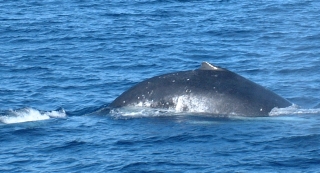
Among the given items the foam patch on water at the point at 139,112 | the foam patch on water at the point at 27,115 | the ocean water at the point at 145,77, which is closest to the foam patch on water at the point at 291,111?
the ocean water at the point at 145,77

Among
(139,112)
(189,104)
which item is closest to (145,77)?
(139,112)

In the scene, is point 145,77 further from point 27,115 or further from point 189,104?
point 189,104

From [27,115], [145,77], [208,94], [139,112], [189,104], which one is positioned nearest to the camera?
[208,94]

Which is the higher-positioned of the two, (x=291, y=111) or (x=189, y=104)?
(x=189, y=104)

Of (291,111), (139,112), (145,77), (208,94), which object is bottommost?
(291,111)

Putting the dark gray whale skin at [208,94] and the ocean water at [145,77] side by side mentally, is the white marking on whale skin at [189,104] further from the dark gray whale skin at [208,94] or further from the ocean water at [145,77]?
the ocean water at [145,77]

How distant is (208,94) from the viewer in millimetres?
19516

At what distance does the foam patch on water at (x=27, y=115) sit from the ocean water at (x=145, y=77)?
3 cm

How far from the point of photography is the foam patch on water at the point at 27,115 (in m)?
20.5

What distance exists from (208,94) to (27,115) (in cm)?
476

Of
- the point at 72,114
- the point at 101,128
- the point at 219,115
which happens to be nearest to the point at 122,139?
the point at 101,128

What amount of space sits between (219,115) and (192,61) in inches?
455

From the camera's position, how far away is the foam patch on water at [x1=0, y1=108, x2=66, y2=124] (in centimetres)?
2055

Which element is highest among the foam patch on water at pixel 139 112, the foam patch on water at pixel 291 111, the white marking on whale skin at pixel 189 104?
the white marking on whale skin at pixel 189 104
